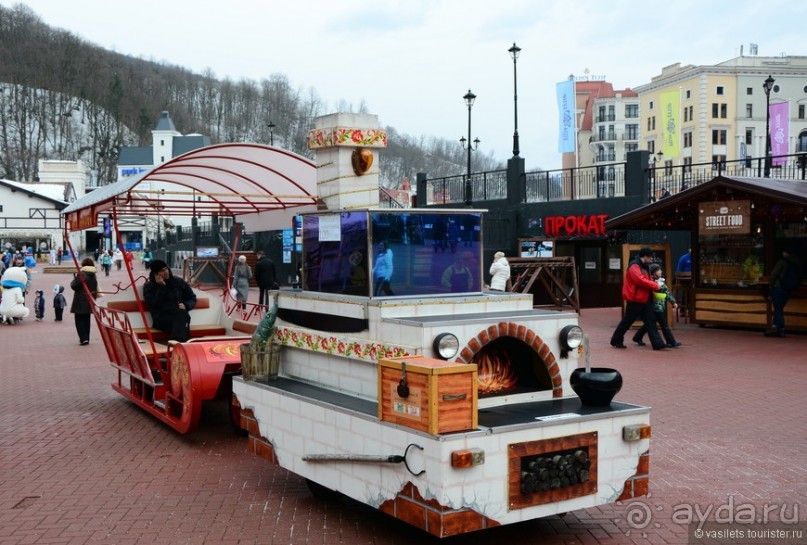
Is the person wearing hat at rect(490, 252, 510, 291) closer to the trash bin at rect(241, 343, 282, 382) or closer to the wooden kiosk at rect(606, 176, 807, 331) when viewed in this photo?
the wooden kiosk at rect(606, 176, 807, 331)

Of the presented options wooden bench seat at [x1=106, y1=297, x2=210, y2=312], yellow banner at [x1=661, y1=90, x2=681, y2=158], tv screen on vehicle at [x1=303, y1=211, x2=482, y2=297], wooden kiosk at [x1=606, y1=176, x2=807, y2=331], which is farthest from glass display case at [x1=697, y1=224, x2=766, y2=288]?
yellow banner at [x1=661, y1=90, x2=681, y2=158]

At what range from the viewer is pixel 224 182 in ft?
36.7

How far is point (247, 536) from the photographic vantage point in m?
5.56

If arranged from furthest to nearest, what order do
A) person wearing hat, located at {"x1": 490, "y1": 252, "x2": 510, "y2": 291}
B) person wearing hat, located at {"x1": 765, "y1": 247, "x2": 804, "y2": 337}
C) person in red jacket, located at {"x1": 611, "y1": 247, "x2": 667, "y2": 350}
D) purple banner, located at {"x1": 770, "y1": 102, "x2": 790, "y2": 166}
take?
purple banner, located at {"x1": 770, "y1": 102, "x2": 790, "y2": 166}
person wearing hat, located at {"x1": 490, "y1": 252, "x2": 510, "y2": 291}
person wearing hat, located at {"x1": 765, "y1": 247, "x2": 804, "y2": 337}
person in red jacket, located at {"x1": 611, "y1": 247, "x2": 667, "y2": 350}

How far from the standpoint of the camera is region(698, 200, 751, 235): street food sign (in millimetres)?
16344

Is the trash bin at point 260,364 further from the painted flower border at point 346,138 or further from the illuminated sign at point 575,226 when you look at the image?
the illuminated sign at point 575,226

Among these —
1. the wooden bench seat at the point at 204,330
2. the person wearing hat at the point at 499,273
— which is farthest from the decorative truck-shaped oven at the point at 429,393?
the person wearing hat at the point at 499,273

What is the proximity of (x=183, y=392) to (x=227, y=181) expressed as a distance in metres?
3.87

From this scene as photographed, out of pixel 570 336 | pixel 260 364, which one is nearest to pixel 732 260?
pixel 570 336

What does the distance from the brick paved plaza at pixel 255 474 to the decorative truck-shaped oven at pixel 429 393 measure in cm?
33

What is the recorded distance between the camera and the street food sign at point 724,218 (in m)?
16.3

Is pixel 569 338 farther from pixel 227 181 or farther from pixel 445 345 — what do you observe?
pixel 227 181

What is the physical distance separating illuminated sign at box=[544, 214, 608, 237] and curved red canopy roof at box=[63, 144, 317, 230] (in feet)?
50.2

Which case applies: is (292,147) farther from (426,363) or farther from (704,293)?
(426,363)
